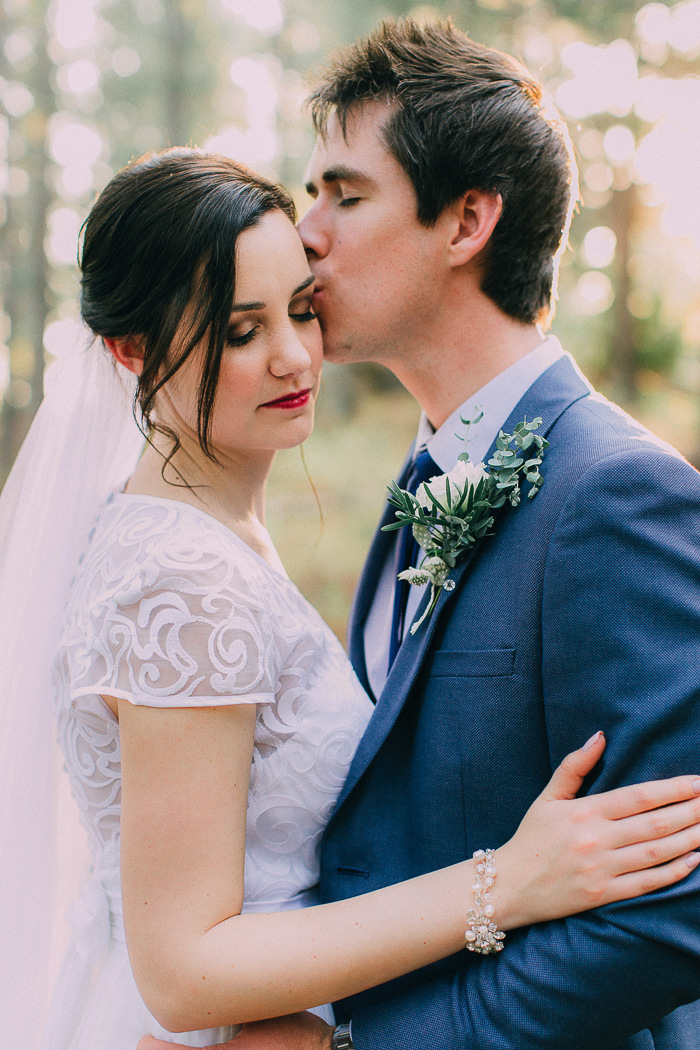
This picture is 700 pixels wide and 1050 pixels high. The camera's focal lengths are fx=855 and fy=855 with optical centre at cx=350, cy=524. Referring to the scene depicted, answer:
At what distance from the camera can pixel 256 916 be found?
68.8 inches

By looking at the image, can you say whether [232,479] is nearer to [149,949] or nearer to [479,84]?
[149,949]

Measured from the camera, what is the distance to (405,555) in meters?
2.43

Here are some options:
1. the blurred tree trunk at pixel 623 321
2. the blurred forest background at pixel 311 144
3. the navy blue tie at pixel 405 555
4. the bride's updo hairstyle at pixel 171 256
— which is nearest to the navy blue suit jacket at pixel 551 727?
the navy blue tie at pixel 405 555

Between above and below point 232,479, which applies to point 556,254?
above

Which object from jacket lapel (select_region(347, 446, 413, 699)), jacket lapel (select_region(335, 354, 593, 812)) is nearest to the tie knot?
jacket lapel (select_region(347, 446, 413, 699))

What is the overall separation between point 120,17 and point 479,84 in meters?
11.6

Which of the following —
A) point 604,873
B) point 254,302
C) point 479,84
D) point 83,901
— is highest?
point 479,84

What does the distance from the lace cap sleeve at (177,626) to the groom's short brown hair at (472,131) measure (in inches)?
50.0

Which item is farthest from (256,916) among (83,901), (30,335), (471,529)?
(30,335)

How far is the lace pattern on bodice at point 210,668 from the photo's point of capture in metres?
1.71

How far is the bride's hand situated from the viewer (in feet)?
5.27

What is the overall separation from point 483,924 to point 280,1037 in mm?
527

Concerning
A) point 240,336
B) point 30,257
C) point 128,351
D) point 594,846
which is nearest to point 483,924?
point 594,846

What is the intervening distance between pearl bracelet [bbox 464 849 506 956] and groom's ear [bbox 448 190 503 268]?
1682 mm
